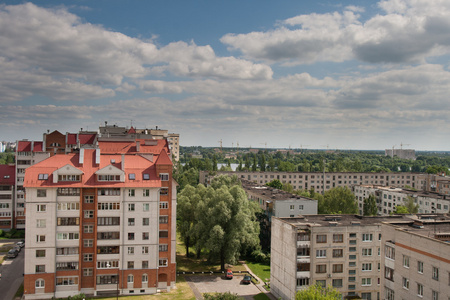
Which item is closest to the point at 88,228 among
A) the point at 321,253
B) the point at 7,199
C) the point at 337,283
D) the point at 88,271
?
the point at 88,271

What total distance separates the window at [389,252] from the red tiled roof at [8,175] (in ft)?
254

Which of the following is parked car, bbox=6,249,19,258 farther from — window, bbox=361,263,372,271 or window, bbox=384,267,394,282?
window, bbox=384,267,394,282

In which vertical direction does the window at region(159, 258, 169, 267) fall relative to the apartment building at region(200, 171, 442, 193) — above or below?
below

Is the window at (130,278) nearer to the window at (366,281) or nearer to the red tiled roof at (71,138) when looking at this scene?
the window at (366,281)

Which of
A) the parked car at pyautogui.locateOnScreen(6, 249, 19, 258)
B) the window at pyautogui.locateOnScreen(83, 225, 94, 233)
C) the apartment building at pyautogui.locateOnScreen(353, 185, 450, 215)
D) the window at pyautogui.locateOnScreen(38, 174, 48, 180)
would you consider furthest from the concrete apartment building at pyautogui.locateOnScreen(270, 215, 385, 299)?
the apartment building at pyautogui.locateOnScreen(353, 185, 450, 215)

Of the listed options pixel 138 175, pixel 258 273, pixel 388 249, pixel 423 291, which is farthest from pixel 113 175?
pixel 423 291

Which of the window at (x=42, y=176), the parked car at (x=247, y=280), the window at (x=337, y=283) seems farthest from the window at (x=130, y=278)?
the window at (x=337, y=283)

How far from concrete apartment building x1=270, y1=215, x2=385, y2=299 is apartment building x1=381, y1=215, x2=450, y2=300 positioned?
9439 millimetres

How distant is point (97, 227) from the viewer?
51.0 metres

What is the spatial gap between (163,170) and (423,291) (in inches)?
1352

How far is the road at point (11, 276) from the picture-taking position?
51062mm

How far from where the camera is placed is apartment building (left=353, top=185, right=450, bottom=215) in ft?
300

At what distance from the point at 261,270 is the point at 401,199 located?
59.0 meters

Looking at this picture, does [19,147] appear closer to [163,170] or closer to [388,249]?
[163,170]
